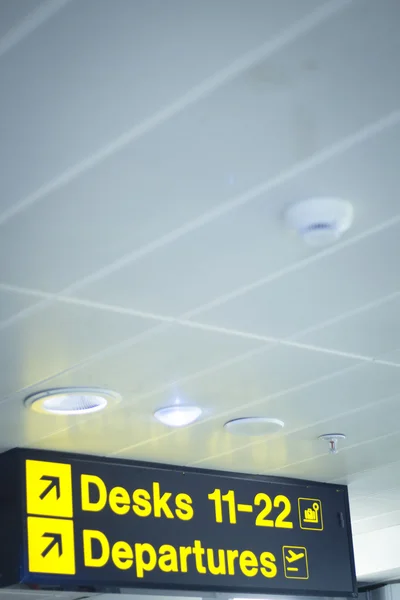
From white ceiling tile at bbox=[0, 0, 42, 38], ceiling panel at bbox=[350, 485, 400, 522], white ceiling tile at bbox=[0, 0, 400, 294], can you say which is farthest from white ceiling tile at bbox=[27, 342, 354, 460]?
ceiling panel at bbox=[350, 485, 400, 522]

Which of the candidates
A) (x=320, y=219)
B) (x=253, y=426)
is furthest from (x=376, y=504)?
(x=320, y=219)

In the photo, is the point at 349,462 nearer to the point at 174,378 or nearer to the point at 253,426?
the point at 253,426

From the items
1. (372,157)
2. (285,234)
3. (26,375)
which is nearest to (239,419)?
(26,375)

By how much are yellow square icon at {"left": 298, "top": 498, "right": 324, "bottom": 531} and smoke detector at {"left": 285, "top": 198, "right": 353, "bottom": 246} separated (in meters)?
2.86

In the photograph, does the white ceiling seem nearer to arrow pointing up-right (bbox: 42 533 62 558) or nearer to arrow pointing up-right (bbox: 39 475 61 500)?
arrow pointing up-right (bbox: 39 475 61 500)

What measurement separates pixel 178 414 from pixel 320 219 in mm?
1700

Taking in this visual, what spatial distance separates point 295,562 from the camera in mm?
4992

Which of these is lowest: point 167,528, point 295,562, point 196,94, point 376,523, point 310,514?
point 295,562

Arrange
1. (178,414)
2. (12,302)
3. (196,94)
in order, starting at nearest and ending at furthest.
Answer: (196,94) → (12,302) → (178,414)

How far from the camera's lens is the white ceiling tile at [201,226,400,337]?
2783 millimetres

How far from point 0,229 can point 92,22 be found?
82cm

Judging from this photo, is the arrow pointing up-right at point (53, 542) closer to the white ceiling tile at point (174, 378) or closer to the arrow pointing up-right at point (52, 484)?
the arrow pointing up-right at point (52, 484)

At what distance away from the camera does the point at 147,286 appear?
9.41ft

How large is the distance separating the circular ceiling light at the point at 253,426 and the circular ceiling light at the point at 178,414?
0.69 ft
